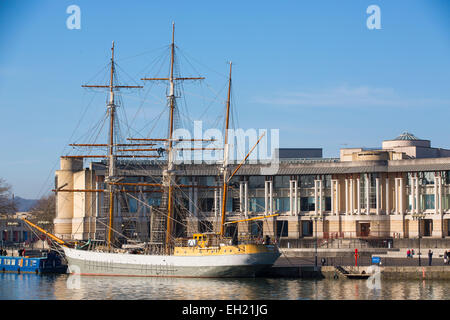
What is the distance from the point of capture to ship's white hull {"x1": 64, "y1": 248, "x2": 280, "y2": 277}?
284ft

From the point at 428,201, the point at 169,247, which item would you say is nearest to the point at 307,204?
the point at 428,201

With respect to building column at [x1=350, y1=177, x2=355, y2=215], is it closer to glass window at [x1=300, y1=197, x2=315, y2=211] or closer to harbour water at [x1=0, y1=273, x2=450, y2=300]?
glass window at [x1=300, y1=197, x2=315, y2=211]

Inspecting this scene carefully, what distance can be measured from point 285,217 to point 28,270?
44930 mm

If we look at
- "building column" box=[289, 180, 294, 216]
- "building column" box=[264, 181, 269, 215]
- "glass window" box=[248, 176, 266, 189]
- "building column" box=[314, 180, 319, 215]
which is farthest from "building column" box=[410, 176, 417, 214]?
"glass window" box=[248, 176, 266, 189]

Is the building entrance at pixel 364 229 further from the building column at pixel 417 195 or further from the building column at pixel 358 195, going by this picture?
the building column at pixel 417 195

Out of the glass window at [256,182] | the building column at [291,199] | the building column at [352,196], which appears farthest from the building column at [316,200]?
the glass window at [256,182]

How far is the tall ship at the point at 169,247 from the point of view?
86.9 m

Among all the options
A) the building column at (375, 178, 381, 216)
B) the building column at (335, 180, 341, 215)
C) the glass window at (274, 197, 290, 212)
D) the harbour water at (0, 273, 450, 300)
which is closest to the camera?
the harbour water at (0, 273, 450, 300)

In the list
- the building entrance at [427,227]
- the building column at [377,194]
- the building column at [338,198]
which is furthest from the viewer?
the building column at [338,198]

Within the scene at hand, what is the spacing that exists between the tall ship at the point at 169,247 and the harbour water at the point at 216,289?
7.27 ft

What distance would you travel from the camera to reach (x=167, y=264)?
9006 centimetres

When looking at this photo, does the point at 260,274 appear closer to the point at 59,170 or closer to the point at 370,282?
the point at 370,282

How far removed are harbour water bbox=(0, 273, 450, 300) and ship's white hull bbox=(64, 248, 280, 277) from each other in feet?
5.99

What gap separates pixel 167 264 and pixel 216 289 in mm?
15260
